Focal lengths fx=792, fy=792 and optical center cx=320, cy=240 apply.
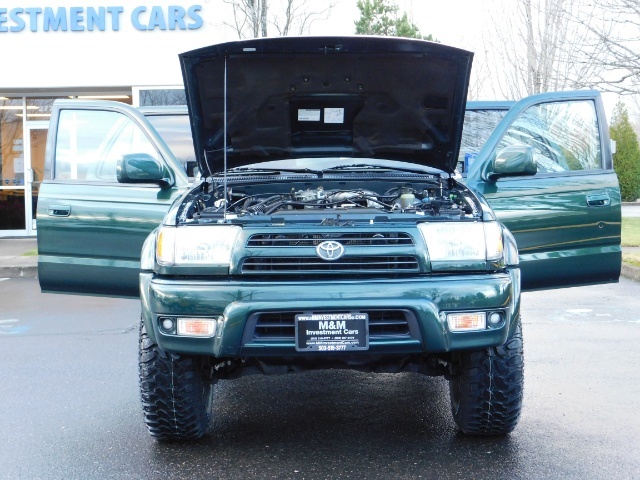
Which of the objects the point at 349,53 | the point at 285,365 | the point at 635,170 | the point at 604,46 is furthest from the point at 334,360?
the point at 635,170

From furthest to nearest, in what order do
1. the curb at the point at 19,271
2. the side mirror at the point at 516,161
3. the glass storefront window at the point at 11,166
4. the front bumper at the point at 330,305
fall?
the glass storefront window at the point at 11,166 < the curb at the point at 19,271 < the side mirror at the point at 516,161 < the front bumper at the point at 330,305

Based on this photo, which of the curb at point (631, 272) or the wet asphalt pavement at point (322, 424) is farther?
the curb at point (631, 272)

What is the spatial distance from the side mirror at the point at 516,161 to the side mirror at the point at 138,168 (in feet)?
6.56

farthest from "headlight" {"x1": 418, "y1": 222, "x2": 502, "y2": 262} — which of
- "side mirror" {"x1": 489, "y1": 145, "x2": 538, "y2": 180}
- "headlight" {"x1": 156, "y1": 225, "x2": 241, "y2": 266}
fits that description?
"side mirror" {"x1": 489, "y1": 145, "x2": 538, "y2": 180}

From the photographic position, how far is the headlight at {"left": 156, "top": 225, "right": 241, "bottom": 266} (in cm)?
347

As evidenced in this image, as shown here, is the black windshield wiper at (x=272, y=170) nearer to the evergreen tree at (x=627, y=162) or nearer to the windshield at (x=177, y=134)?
the windshield at (x=177, y=134)

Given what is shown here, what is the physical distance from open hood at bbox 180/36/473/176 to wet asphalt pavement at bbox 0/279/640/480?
1.46m

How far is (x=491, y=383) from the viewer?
3.70 m

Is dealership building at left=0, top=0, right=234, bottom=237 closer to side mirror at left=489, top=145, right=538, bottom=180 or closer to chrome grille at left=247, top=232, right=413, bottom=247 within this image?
side mirror at left=489, top=145, right=538, bottom=180

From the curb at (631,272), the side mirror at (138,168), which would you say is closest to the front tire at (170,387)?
the side mirror at (138,168)

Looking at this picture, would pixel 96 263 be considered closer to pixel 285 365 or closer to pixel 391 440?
pixel 285 365

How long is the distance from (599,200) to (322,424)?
2359mm

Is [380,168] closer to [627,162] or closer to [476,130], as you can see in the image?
[476,130]

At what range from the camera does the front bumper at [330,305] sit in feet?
11.0
